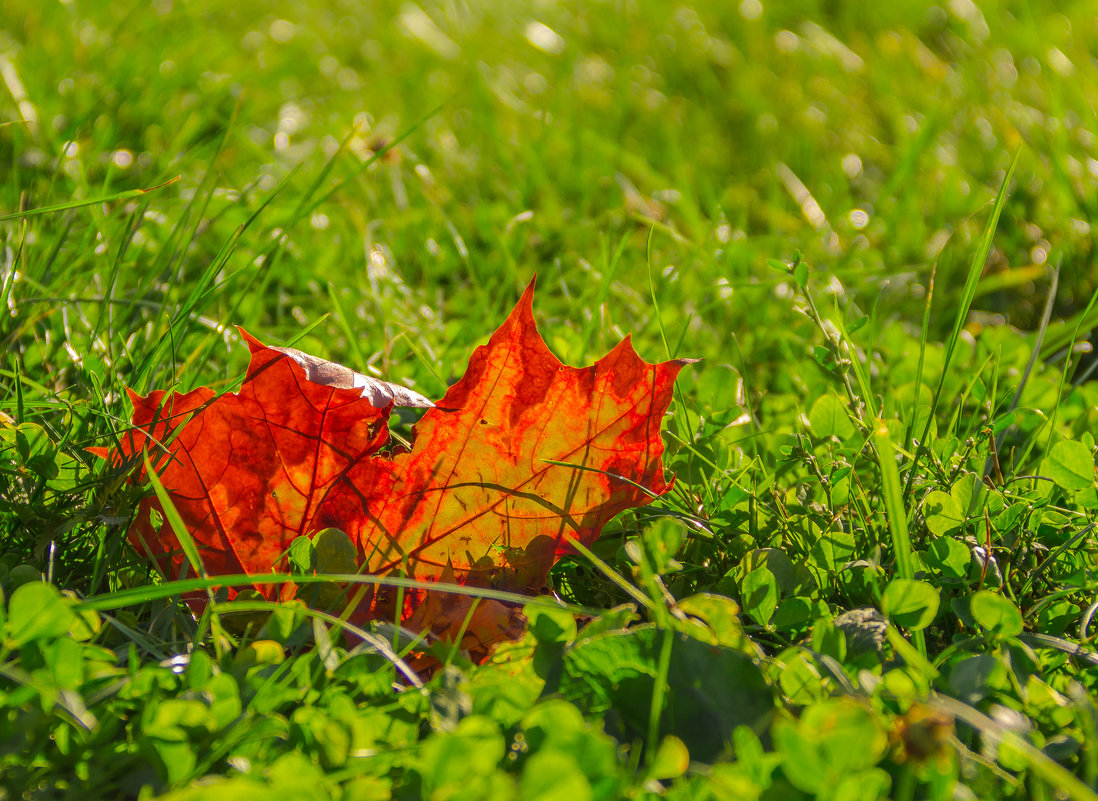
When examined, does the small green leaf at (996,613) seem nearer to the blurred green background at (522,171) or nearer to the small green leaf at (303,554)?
the blurred green background at (522,171)

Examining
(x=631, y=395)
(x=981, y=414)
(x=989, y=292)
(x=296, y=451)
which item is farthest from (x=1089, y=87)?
(x=296, y=451)

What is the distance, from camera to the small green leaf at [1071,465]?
1.17 m

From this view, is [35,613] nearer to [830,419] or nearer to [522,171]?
[830,419]

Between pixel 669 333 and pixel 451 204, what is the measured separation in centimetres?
96

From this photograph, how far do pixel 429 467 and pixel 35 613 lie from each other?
0.47 m

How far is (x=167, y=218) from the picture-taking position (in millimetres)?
2086

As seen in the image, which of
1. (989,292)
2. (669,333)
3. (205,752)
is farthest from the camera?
(989,292)

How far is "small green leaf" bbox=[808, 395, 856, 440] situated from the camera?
140 centimetres

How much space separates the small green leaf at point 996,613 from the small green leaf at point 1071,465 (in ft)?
0.96

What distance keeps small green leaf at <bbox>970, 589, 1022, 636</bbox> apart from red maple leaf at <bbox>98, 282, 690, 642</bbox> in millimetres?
392

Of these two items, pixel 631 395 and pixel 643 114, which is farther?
pixel 643 114

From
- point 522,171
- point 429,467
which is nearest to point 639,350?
point 429,467

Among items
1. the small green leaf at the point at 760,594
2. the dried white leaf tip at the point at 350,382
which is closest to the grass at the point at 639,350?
the small green leaf at the point at 760,594

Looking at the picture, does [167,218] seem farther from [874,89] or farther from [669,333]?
[874,89]
